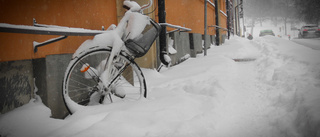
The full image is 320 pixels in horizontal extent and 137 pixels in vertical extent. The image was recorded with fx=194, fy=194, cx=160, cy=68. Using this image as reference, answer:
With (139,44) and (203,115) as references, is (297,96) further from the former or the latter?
(139,44)

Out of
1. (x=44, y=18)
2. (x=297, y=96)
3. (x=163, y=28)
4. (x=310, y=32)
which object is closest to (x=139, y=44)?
(x=44, y=18)

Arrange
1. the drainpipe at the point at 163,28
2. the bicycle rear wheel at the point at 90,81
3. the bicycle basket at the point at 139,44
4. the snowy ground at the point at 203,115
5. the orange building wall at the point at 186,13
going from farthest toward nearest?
the orange building wall at the point at 186,13 → the drainpipe at the point at 163,28 → the bicycle basket at the point at 139,44 → the bicycle rear wheel at the point at 90,81 → the snowy ground at the point at 203,115

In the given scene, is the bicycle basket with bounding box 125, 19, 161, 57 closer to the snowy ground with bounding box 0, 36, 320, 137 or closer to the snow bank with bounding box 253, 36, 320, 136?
the snowy ground with bounding box 0, 36, 320, 137

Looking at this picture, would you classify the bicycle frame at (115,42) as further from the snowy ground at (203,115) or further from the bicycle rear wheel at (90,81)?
the snowy ground at (203,115)

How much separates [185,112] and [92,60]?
1331 millimetres

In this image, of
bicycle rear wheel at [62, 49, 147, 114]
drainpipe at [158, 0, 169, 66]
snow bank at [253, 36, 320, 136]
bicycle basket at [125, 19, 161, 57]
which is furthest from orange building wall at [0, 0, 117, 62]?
snow bank at [253, 36, 320, 136]

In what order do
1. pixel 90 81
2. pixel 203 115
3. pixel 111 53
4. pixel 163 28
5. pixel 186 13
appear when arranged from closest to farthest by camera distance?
pixel 203 115 → pixel 111 53 → pixel 90 81 → pixel 163 28 → pixel 186 13

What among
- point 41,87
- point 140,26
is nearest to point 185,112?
point 140,26

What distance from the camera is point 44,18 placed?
198 cm

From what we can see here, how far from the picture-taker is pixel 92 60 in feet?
8.07

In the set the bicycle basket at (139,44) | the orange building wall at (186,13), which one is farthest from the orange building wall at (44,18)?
the orange building wall at (186,13)

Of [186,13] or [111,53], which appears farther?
[186,13]

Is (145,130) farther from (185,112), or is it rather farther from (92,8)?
(92,8)

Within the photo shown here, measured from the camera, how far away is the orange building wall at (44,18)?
5.47 feet
